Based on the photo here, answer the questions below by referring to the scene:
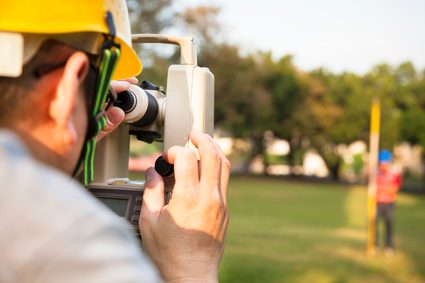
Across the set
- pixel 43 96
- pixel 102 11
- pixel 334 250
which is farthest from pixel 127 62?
pixel 334 250

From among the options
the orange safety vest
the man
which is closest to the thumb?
the man

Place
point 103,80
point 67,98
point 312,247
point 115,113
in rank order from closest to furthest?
point 67,98, point 103,80, point 115,113, point 312,247

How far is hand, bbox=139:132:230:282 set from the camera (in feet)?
3.57

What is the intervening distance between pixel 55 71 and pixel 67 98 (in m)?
0.05

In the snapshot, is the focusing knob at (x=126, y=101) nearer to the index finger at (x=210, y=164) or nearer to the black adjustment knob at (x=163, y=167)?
the black adjustment knob at (x=163, y=167)

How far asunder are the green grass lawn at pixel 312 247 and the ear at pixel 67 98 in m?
7.10

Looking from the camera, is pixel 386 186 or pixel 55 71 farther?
pixel 386 186

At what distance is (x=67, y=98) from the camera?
0.74 metres

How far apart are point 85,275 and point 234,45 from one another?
3607 centimetres

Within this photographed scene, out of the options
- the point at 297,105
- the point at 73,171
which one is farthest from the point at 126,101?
the point at 297,105

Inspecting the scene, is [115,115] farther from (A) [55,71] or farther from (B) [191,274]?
(A) [55,71]

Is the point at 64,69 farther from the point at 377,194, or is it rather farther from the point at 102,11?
the point at 377,194

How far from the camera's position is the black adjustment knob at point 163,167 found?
127 centimetres

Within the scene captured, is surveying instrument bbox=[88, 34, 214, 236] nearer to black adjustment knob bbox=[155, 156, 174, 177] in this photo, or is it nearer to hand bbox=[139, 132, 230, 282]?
black adjustment knob bbox=[155, 156, 174, 177]
